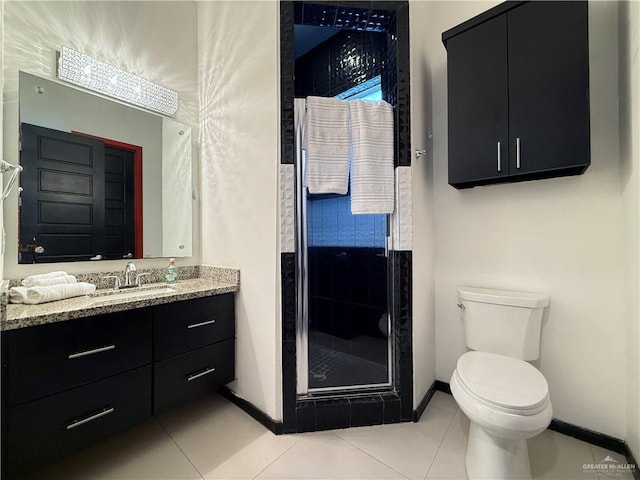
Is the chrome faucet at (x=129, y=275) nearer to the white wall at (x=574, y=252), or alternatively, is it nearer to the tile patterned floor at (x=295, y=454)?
the tile patterned floor at (x=295, y=454)

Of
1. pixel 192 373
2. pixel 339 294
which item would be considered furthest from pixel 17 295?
pixel 339 294

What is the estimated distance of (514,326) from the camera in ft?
4.89

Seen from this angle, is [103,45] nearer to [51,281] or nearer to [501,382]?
[51,281]

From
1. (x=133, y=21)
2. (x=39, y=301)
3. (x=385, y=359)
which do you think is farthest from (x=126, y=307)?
(x=133, y=21)

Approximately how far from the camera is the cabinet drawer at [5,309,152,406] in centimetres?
101

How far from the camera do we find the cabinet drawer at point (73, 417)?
1.02m

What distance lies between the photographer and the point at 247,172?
1.66 metres

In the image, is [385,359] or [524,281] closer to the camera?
[524,281]

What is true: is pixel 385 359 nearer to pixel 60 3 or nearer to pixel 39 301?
pixel 39 301

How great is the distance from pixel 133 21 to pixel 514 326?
9.62ft

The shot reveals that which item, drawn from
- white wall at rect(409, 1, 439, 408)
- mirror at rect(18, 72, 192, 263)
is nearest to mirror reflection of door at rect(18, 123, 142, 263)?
mirror at rect(18, 72, 192, 263)

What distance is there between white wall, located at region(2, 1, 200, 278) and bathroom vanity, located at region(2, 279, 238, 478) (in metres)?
0.53

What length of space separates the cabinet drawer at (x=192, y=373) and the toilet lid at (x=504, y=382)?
4.25 ft

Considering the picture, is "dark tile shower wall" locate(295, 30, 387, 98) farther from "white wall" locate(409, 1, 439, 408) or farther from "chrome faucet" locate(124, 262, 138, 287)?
"chrome faucet" locate(124, 262, 138, 287)
